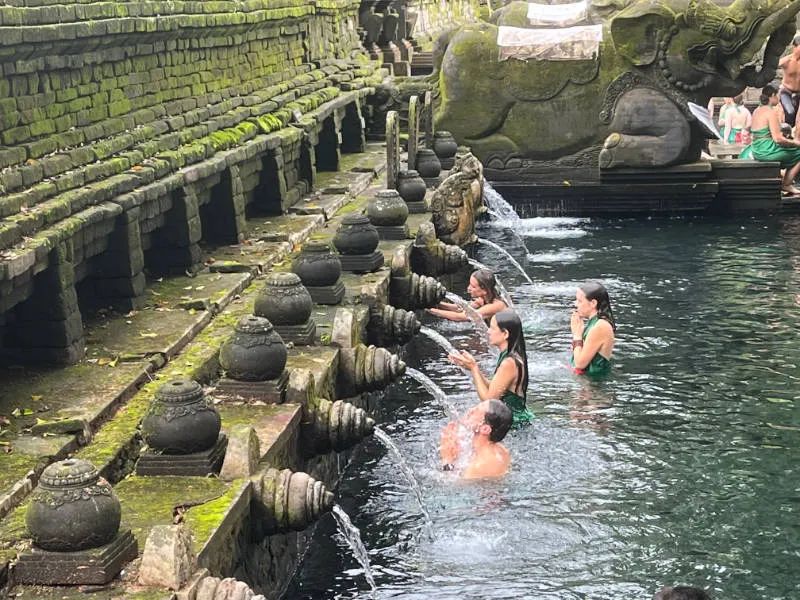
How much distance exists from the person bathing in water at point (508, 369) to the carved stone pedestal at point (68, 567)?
470cm

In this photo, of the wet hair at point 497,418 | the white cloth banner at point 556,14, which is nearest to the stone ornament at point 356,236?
the wet hair at point 497,418

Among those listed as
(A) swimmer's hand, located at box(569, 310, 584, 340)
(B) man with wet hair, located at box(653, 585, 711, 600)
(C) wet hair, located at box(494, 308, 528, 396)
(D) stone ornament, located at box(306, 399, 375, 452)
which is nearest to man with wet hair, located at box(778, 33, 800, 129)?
(A) swimmer's hand, located at box(569, 310, 584, 340)

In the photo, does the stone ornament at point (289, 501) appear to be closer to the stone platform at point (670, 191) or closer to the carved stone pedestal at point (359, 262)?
the carved stone pedestal at point (359, 262)

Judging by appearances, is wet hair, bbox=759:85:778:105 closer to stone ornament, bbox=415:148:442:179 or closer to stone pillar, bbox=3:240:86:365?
stone ornament, bbox=415:148:442:179

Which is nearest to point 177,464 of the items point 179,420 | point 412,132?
point 179,420

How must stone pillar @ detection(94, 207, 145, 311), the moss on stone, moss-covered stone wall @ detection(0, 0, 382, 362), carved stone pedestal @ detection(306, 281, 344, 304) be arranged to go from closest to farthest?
1. the moss on stone
2. moss-covered stone wall @ detection(0, 0, 382, 362)
3. stone pillar @ detection(94, 207, 145, 311)
4. carved stone pedestal @ detection(306, 281, 344, 304)

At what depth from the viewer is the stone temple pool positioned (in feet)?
25.3

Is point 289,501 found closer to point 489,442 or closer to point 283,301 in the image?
point 283,301

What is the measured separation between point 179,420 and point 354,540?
208cm

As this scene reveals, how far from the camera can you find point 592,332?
11.3m

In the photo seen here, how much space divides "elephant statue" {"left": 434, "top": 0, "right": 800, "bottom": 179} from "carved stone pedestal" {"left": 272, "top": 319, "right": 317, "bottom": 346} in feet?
37.4

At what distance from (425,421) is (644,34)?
10641 mm

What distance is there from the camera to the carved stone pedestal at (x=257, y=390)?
25.8 feet

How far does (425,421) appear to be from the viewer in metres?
10.7
